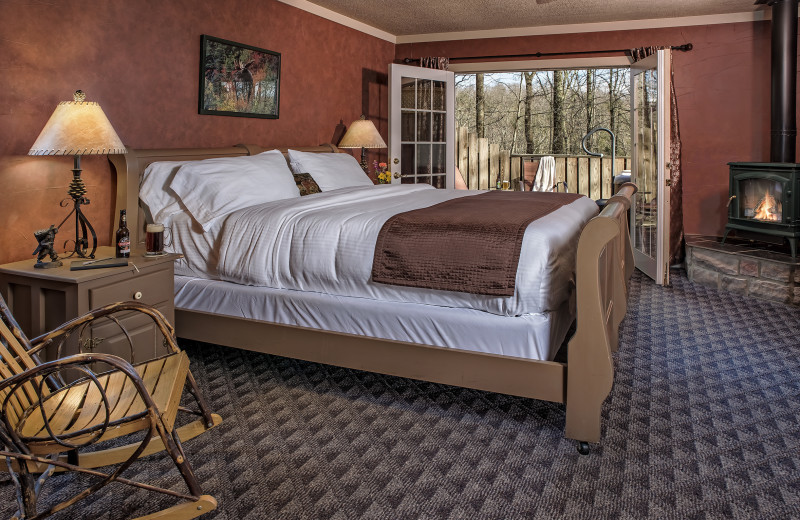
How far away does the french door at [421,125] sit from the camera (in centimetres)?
619

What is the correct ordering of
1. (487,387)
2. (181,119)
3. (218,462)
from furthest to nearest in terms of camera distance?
(181,119) < (487,387) < (218,462)

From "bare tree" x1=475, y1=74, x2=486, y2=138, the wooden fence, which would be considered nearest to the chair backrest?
the wooden fence

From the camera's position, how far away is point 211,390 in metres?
2.86

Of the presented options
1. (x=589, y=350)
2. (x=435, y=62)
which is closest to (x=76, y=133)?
(x=589, y=350)

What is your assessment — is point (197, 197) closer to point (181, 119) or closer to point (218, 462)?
point (181, 119)

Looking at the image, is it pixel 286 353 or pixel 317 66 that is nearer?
pixel 286 353

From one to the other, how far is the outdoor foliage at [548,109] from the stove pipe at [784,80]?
14.2ft

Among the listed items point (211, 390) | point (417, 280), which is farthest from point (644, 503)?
point (211, 390)

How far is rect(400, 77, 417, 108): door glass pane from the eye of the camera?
6227 mm

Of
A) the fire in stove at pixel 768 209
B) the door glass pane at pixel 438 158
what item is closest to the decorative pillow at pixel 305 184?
the door glass pane at pixel 438 158

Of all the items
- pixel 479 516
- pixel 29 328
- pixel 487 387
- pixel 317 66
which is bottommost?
pixel 479 516

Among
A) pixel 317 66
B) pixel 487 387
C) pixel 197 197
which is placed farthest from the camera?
pixel 317 66

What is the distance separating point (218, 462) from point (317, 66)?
4.05 metres

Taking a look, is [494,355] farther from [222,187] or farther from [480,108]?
[480,108]
